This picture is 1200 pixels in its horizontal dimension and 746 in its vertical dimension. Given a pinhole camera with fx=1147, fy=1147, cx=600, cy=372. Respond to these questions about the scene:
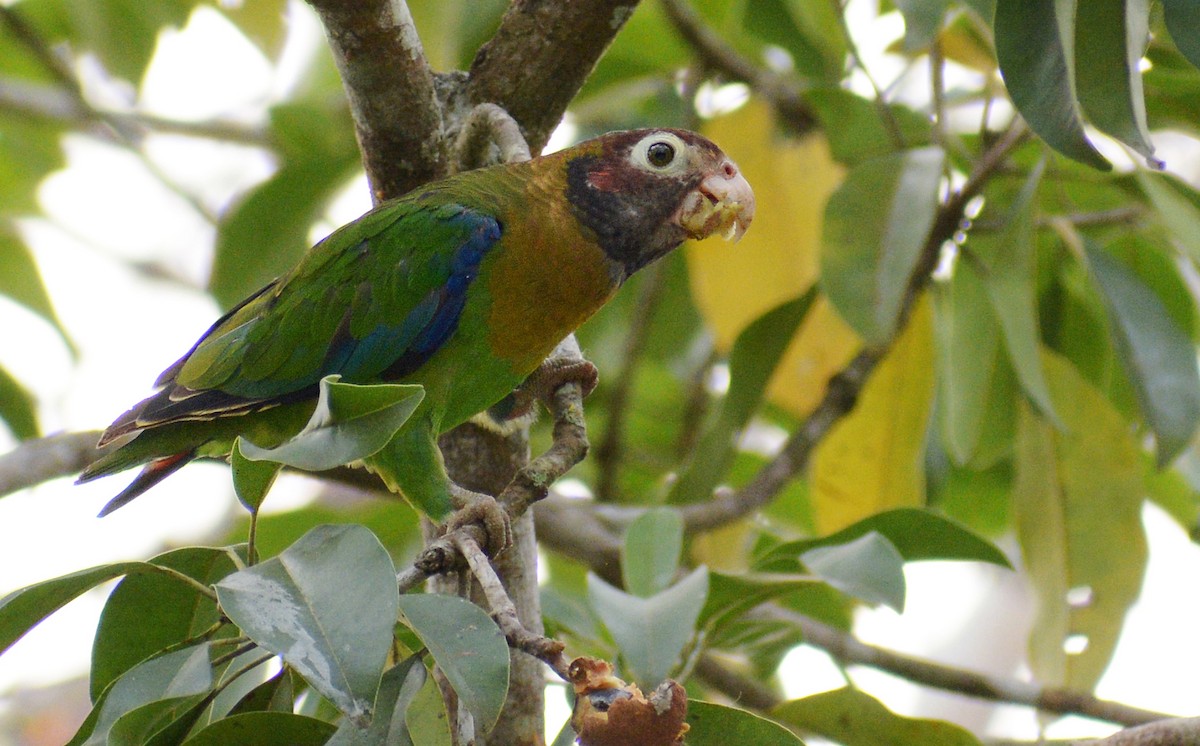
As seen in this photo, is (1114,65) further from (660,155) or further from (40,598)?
(40,598)

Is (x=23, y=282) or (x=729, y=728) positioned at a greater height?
(x=23, y=282)

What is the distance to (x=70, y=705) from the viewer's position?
12.6 metres

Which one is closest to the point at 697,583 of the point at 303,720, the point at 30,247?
the point at 303,720

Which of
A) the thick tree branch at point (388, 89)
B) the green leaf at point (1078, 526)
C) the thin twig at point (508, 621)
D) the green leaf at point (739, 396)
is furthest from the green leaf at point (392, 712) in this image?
the green leaf at point (1078, 526)

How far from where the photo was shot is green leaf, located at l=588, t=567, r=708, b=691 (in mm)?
2197

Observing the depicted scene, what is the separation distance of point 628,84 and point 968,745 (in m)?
3.20

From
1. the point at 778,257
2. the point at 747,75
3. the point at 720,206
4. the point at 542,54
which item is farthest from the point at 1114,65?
the point at 747,75

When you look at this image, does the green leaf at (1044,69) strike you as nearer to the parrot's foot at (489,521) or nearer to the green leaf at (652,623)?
the green leaf at (652,623)

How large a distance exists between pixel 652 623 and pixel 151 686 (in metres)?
0.93

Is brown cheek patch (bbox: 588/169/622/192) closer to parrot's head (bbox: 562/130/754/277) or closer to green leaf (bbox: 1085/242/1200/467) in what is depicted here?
parrot's head (bbox: 562/130/754/277)

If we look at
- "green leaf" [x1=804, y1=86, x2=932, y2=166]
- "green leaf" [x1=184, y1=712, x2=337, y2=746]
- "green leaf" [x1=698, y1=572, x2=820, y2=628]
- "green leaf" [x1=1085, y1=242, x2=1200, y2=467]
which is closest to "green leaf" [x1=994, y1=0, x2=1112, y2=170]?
"green leaf" [x1=698, y1=572, x2=820, y2=628]

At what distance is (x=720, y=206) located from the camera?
298cm

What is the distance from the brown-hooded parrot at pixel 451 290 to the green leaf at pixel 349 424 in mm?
985

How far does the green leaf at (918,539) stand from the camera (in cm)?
267
